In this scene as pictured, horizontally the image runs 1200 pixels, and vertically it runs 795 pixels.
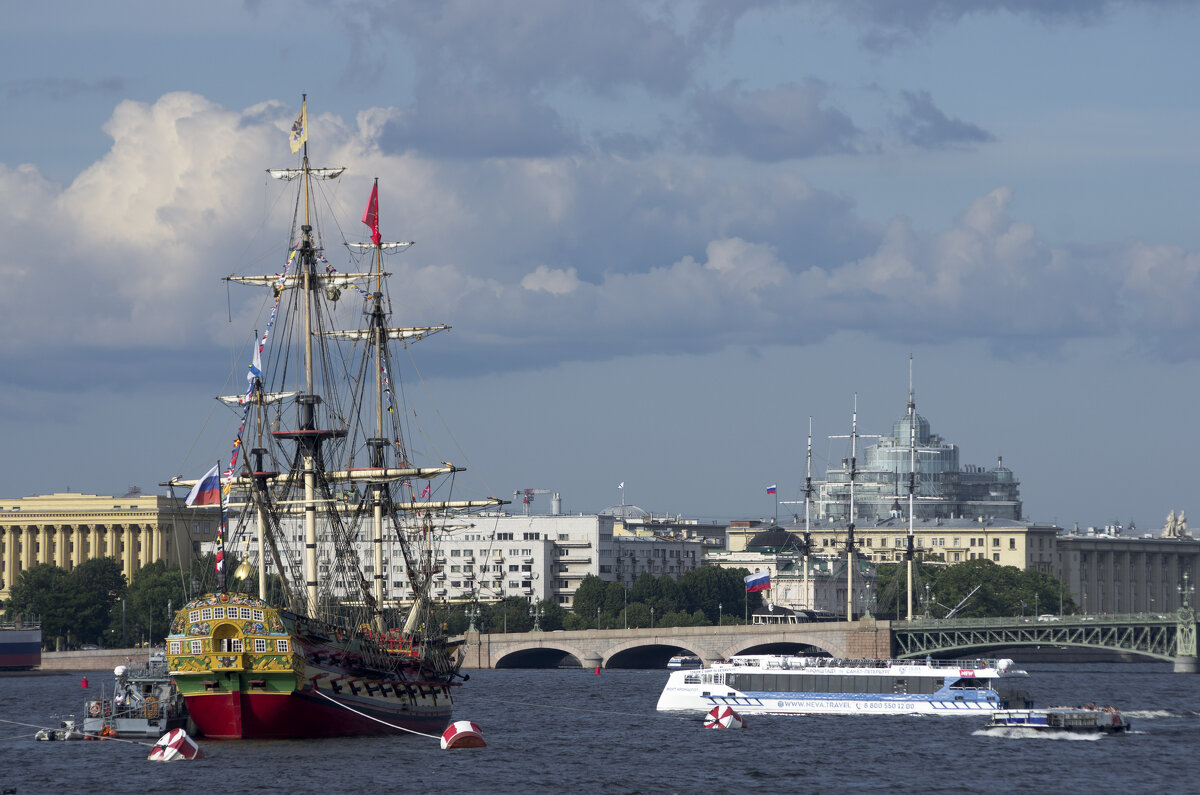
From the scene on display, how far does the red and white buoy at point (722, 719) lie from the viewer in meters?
127

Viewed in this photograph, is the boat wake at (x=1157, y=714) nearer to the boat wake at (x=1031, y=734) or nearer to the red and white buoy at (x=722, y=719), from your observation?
the boat wake at (x=1031, y=734)

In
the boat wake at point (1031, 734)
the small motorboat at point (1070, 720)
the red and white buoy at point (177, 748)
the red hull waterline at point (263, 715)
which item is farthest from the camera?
the small motorboat at point (1070, 720)

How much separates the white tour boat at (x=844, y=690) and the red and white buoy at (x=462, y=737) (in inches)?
1385

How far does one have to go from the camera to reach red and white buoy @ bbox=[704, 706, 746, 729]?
127m

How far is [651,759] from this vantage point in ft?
342

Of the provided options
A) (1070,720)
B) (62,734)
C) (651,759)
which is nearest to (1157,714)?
(1070,720)

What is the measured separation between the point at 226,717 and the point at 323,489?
68.7 ft

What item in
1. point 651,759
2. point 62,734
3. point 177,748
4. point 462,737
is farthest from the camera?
point 62,734

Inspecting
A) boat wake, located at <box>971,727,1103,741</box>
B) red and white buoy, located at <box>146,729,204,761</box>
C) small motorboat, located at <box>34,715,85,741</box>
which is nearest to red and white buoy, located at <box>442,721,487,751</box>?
red and white buoy, located at <box>146,729,204,761</box>

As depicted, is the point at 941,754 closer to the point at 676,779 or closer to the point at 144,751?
the point at 676,779

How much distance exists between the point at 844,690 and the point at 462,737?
44055mm

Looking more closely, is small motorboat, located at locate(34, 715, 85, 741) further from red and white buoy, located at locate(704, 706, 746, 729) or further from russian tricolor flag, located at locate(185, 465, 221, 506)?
red and white buoy, located at locate(704, 706, 746, 729)

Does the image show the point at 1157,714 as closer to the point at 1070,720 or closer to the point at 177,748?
the point at 1070,720

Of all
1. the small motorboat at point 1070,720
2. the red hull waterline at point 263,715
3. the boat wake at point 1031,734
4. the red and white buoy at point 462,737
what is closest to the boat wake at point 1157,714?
the small motorboat at point 1070,720
